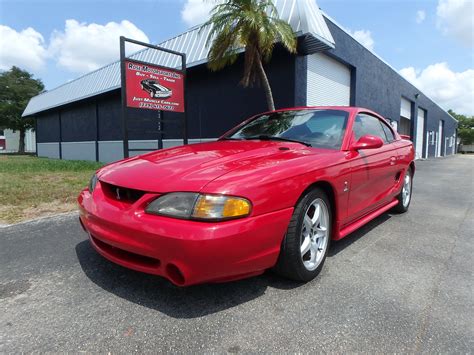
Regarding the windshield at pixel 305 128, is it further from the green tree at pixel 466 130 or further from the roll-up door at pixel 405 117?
the green tree at pixel 466 130

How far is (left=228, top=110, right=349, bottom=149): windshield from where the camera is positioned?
10.2 ft

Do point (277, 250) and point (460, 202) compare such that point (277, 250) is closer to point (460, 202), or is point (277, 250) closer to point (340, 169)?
point (340, 169)

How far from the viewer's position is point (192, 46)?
10992 mm

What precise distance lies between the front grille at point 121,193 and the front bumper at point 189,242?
7 cm

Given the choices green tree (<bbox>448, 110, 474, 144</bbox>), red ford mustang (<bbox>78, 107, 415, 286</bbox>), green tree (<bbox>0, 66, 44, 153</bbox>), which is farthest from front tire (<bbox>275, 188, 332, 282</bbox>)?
green tree (<bbox>448, 110, 474, 144</bbox>)

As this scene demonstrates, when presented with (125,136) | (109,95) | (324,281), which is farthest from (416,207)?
(109,95)

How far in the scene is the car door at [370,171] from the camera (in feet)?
9.97

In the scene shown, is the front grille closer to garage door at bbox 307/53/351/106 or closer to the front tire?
the front tire

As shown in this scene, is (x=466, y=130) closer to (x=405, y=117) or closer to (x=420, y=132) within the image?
(x=420, y=132)

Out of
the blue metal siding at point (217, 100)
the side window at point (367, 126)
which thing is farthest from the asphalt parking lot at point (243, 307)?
the blue metal siding at point (217, 100)

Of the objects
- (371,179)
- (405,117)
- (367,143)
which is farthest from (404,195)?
(405,117)

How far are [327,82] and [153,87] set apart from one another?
6560 mm

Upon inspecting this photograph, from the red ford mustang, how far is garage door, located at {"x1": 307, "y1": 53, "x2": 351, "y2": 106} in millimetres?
Result: 7957

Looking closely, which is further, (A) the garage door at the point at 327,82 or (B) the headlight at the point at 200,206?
(A) the garage door at the point at 327,82
